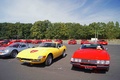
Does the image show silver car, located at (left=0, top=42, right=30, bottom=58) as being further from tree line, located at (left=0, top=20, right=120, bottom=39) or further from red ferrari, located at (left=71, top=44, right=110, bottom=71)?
tree line, located at (left=0, top=20, right=120, bottom=39)

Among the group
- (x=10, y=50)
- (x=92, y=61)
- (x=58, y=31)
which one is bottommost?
(x=92, y=61)

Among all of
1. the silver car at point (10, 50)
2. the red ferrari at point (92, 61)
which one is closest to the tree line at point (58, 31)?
the silver car at point (10, 50)

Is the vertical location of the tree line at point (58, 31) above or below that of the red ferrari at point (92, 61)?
above

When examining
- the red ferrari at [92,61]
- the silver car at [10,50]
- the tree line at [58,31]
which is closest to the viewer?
the red ferrari at [92,61]

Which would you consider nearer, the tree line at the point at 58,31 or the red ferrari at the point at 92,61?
the red ferrari at the point at 92,61

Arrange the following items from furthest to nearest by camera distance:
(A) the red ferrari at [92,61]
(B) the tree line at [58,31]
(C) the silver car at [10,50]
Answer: (B) the tree line at [58,31] < (C) the silver car at [10,50] < (A) the red ferrari at [92,61]

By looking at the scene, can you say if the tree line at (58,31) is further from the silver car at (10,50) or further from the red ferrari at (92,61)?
the red ferrari at (92,61)

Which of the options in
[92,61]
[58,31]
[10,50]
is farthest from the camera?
[58,31]

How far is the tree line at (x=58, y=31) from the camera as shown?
6425 cm

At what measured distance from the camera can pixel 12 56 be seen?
998 cm

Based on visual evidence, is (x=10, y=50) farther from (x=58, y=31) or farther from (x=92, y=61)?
(x=58, y=31)

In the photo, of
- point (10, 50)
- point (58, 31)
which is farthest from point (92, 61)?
point (58, 31)

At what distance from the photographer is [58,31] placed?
208 feet

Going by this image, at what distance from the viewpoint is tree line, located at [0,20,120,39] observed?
6425 centimetres
